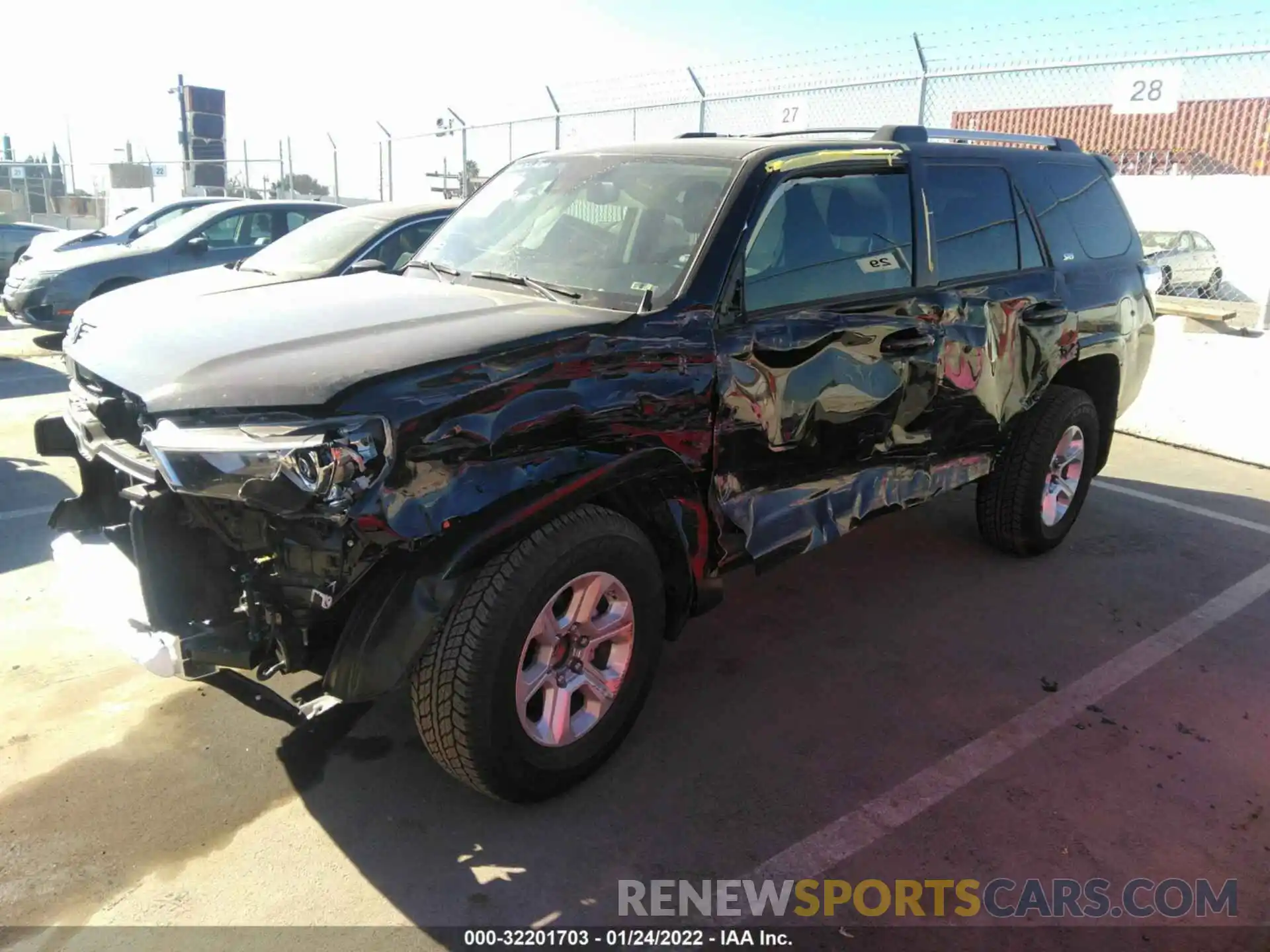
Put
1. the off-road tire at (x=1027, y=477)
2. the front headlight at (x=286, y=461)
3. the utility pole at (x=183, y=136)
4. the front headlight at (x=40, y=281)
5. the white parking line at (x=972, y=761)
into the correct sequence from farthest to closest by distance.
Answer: the utility pole at (x=183, y=136) < the front headlight at (x=40, y=281) < the off-road tire at (x=1027, y=477) < the white parking line at (x=972, y=761) < the front headlight at (x=286, y=461)

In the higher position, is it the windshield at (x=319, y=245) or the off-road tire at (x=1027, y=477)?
the windshield at (x=319, y=245)

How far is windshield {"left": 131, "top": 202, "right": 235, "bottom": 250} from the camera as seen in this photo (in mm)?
10188

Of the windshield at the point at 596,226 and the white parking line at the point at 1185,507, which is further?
the white parking line at the point at 1185,507

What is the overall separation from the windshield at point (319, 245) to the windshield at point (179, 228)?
2870 millimetres

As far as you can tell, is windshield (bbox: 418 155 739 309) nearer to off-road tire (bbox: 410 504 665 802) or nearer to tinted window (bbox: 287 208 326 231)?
off-road tire (bbox: 410 504 665 802)

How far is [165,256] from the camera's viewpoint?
1000 centimetres

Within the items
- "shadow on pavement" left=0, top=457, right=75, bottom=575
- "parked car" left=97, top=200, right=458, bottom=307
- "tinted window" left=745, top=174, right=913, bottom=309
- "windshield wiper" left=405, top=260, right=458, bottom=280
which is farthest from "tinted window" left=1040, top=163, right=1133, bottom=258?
"shadow on pavement" left=0, top=457, right=75, bottom=575

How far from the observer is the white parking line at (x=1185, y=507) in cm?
582

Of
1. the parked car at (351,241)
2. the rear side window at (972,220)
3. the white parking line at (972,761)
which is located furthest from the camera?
the parked car at (351,241)

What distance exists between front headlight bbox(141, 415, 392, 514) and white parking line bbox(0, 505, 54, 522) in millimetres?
3461

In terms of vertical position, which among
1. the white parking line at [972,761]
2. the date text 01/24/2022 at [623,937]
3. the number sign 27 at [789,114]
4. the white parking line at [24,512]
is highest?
the number sign 27 at [789,114]

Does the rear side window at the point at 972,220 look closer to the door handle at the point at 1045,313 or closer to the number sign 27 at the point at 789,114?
the door handle at the point at 1045,313

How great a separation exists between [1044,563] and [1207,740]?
170cm

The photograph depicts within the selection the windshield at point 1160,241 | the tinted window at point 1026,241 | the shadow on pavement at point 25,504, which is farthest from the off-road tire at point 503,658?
the windshield at point 1160,241
